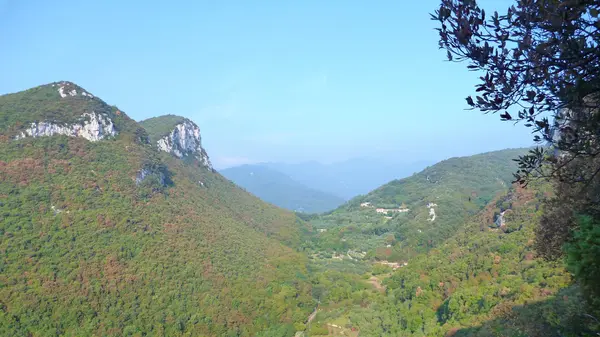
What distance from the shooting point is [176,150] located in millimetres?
74188

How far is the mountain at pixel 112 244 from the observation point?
88.9ft

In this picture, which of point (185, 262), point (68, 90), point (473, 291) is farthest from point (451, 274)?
point (68, 90)

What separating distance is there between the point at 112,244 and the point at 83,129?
73.2 feet

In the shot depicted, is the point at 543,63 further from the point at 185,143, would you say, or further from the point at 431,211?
the point at 185,143

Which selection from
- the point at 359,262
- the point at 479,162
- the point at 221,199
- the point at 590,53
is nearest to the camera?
the point at 590,53

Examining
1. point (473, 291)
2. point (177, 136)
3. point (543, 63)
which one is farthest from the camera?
point (177, 136)

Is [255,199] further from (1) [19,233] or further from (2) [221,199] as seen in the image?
(1) [19,233]

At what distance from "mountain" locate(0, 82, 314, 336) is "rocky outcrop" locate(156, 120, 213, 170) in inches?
424

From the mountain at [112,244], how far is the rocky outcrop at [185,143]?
10.8 m

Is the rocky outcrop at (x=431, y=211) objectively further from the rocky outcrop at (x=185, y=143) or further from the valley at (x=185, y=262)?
the rocky outcrop at (x=185, y=143)

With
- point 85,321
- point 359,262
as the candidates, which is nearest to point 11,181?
point 85,321

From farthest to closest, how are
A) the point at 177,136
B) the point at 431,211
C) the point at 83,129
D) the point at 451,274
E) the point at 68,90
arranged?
the point at 177,136 → the point at 431,211 → the point at 68,90 → the point at 83,129 → the point at 451,274

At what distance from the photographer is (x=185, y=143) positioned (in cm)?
7900

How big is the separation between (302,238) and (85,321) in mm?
49553
